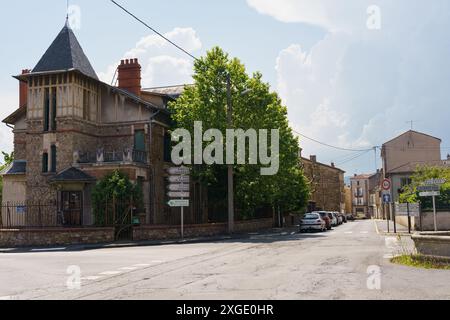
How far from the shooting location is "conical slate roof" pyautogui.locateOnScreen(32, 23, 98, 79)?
105 ft

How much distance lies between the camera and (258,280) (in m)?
10.5

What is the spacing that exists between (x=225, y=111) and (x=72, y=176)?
1007 centimetres

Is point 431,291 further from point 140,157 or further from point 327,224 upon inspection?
point 327,224

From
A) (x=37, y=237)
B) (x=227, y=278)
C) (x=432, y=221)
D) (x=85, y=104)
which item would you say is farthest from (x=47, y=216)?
(x=432, y=221)

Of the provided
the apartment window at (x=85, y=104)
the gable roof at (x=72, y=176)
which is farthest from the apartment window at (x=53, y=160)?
the apartment window at (x=85, y=104)

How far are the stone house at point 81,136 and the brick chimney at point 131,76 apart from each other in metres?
0.07

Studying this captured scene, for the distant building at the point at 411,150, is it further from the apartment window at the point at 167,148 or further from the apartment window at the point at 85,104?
the apartment window at the point at 85,104

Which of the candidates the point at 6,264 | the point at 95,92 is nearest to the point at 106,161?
the point at 95,92

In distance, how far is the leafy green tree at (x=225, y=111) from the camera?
30.4m

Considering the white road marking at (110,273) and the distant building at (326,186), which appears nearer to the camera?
the white road marking at (110,273)

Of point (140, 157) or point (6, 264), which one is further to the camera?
point (140, 157)

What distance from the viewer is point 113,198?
25.9 metres

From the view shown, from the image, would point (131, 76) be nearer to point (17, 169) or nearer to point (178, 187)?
point (17, 169)
